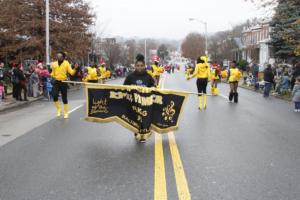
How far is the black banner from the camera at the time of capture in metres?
8.57

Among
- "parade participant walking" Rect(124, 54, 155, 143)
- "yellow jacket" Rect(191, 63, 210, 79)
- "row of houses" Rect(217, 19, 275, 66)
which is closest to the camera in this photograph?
"parade participant walking" Rect(124, 54, 155, 143)

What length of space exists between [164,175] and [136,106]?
2.61 meters

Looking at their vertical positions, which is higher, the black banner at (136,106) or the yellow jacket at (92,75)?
the yellow jacket at (92,75)

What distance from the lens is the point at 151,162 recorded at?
7070 mm

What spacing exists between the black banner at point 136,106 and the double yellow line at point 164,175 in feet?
1.57

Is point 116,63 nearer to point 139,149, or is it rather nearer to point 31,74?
point 31,74

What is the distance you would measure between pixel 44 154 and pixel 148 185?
278 centimetres

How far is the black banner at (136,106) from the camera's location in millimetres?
8570

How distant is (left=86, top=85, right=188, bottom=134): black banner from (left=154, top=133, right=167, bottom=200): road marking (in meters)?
0.52

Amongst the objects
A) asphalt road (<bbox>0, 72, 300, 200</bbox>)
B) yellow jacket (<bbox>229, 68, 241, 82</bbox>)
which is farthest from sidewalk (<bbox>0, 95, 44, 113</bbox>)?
yellow jacket (<bbox>229, 68, 241, 82</bbox>)

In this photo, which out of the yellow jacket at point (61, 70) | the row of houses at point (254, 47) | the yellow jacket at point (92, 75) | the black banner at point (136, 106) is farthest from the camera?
the row of houses at point (254, 47)

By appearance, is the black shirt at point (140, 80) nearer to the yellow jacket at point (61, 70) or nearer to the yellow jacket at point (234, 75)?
the yellow jacket at point (61, 70)

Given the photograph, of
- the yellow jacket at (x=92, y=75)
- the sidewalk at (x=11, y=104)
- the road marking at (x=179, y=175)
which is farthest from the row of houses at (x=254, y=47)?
the road marking at (x=179, y=175)

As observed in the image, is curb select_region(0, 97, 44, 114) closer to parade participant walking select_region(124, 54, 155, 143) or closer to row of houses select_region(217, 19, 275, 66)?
parade participant walking select_region(124, 54, 155, 143)
